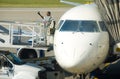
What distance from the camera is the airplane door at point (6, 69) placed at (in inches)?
792

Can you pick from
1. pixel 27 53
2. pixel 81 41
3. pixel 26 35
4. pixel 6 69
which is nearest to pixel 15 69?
pixel 6 69

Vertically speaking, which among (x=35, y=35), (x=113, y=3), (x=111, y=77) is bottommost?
(x=111, y=77)

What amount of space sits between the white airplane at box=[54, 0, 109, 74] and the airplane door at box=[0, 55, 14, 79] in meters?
1.88

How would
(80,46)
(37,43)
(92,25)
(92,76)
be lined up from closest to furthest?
(80,46), (92,25), (92,76), (37,43)

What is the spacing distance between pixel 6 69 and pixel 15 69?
351mm

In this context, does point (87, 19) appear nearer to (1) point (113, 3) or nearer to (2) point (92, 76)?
(1) point (113, 3)

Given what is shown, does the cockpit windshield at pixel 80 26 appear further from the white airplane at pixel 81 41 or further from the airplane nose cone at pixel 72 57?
the airplane nose cone at pixel 72 57

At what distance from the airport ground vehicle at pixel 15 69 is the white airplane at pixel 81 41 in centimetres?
110

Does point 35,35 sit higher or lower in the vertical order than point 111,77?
higher

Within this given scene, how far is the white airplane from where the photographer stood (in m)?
19.1

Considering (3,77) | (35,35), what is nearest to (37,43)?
(35,35)

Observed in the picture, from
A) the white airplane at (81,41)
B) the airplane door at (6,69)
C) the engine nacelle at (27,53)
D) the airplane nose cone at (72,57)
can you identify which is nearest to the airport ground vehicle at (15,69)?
the airplane door at (6,69)

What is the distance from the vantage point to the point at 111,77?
23.9 meters

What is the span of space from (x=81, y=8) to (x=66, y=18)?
0.93 meters
